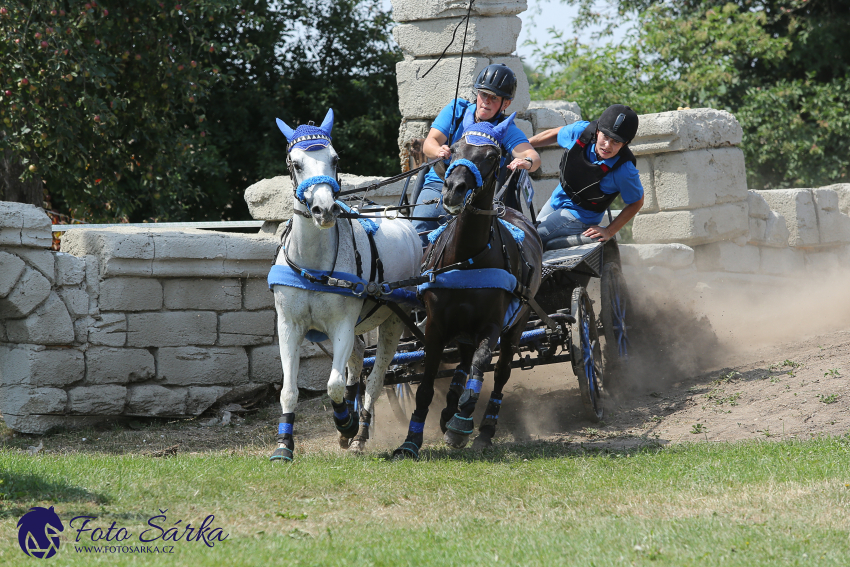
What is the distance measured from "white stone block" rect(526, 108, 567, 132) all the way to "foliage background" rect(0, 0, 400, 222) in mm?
3441

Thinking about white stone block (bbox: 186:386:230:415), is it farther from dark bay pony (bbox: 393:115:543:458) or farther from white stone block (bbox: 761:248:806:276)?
white stone block (bbox: 761:248:806:276)

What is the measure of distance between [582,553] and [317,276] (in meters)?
2.38

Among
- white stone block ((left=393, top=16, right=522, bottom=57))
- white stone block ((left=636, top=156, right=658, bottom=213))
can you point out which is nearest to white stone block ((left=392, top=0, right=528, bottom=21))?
white stone block ((left=393, top=16, right=522, bottom=57))

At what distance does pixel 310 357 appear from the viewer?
8.89 metres

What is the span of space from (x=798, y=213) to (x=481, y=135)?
24.7 feet

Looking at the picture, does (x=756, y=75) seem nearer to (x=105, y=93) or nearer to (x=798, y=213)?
(x=798, y=213)

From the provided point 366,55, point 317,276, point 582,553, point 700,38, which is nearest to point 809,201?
point 700,38

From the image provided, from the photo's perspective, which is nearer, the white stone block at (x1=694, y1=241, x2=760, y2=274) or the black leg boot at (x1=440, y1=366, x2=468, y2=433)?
the black leg boot at (x1=440, y1=366, x2=468, y2=433)

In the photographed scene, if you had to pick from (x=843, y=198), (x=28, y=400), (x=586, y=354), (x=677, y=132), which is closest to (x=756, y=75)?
(x=843, y=198)

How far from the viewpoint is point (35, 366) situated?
23.7 ft

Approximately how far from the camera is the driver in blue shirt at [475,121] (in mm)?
6332

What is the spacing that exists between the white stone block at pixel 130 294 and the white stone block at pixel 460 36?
12.4 feet

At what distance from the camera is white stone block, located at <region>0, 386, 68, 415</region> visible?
719 centimetres

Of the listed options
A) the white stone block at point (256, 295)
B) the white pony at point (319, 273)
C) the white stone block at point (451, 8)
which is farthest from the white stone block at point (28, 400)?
the white stone block at point (451, 8)
